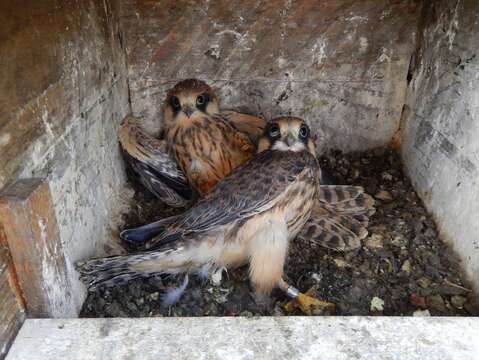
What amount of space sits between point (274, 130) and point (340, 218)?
25.7 inches

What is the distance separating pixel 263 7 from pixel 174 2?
54 cm

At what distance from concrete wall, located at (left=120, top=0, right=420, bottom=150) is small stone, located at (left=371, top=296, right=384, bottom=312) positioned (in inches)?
57.2

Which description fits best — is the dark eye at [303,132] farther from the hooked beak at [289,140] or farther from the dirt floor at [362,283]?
the dirt floor at [362,283]

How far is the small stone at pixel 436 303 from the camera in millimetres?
2102

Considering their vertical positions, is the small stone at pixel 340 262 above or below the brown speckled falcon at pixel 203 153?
below

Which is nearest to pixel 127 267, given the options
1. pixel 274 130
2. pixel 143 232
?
pixel 143 232

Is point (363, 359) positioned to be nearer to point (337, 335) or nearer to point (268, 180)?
point (337, 335)

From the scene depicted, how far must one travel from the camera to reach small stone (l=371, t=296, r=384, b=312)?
6.96 ft

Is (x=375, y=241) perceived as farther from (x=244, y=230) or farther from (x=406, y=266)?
(x=244, y=230)

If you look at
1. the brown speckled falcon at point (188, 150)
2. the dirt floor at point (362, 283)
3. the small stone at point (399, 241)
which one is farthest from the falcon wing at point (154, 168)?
the small stone at point (399, 241)

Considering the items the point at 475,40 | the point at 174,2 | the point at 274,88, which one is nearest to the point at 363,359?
the point at 475,40

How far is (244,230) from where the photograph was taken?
227 centimetres

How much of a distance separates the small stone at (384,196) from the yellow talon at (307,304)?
100 centimetres

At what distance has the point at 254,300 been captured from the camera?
2.21m
